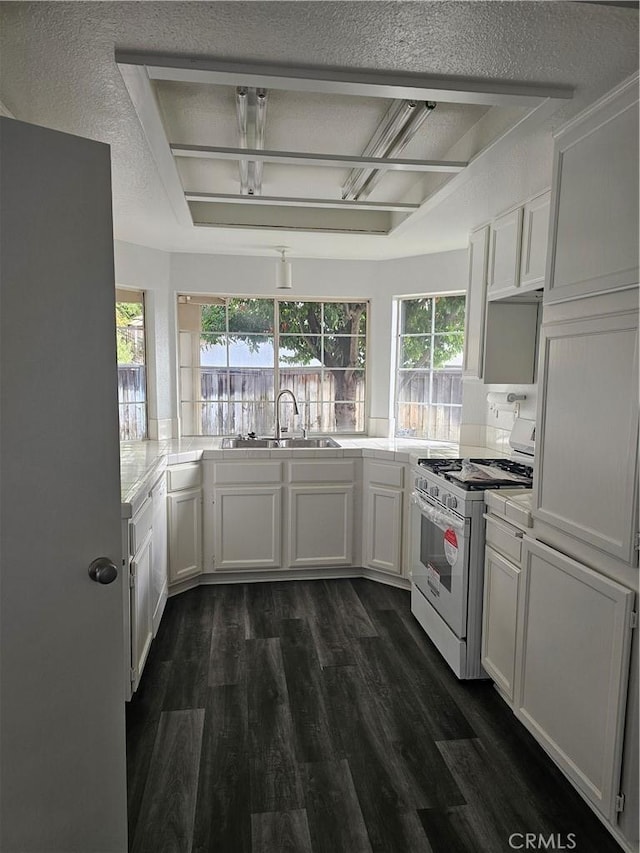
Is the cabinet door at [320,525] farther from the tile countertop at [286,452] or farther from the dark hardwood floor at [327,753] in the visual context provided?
the dark hardwood floor at [327,753]

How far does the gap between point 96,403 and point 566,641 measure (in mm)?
1696

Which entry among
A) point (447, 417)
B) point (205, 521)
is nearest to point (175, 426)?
point (205, 521)

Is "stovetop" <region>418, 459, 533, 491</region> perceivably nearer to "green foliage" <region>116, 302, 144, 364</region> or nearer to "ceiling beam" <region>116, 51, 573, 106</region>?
"ceiling beam" <region>116, 51, 573, 106</region>

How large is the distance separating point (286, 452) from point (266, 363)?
3.39 ft

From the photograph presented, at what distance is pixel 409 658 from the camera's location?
2.77 meters

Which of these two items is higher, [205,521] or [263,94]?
[263,94]

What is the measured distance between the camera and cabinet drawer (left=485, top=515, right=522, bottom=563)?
2.23m

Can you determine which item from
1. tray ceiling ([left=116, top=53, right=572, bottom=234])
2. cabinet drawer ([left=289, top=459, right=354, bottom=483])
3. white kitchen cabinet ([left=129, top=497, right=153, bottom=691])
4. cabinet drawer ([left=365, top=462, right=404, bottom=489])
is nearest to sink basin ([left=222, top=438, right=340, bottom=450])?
cabinet drawer ([left=289, top=459, right=354, bottom=483])

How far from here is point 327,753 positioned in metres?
2.07

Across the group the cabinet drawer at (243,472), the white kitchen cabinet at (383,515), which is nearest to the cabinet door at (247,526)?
the cabinet drawer at (243,472)

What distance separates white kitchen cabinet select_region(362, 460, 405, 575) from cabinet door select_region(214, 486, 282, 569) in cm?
61

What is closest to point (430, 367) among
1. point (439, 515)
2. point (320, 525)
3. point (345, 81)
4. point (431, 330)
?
point (431, 330)

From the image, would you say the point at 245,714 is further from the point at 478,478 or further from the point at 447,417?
the point at 447,417

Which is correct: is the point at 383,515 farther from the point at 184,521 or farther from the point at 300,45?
the point at 300,45
